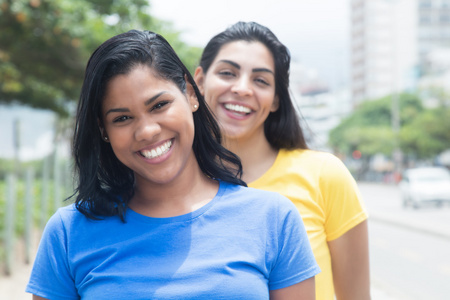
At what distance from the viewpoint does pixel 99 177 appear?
1854 millimetres

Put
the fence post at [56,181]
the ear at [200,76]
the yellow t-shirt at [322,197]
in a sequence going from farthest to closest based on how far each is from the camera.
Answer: the fence post at [56,181] < the ear at [200,76] < the yellow t-shirt at [322,197]

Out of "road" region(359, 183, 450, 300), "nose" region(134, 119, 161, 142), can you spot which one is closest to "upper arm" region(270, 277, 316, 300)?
"nose" region(134, 119, 161, 142)

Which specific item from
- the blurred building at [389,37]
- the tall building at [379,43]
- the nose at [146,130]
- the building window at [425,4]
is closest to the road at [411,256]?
the nose at [146,130]

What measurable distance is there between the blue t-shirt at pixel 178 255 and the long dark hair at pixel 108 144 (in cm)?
7

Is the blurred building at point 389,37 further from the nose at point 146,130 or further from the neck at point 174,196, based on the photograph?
the nose at point 146,130

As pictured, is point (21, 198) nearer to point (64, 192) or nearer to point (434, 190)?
point (64, 192)

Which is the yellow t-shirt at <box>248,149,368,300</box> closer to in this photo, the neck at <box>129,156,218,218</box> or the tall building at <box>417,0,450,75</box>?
the neck at <box>129,156,218,218</box>

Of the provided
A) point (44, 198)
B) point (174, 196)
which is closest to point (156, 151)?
point (174, 196)

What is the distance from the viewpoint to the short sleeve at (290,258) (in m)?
1.67

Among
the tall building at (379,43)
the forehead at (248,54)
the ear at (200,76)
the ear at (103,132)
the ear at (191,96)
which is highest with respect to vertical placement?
the tall building at (379,43)

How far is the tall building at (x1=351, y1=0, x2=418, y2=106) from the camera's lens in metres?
77.8

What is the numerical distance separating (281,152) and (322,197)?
0.31m

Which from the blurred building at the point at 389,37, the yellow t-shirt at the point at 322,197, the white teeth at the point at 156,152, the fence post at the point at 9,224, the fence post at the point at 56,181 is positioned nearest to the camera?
the white teeth at the point at 156,152

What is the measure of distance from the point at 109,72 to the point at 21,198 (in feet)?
29.4
